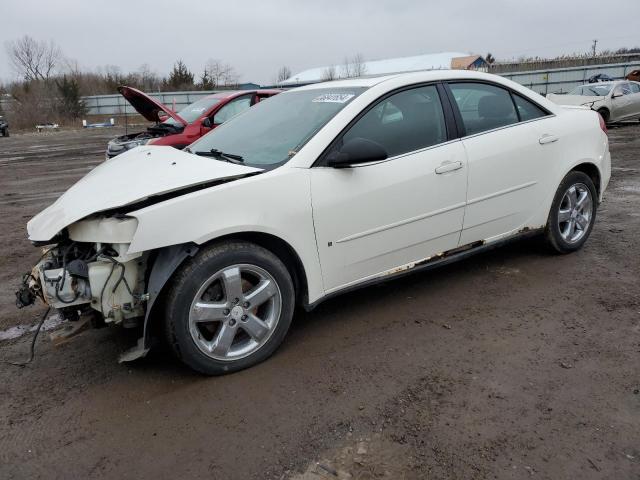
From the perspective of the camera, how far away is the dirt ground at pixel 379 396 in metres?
2.33

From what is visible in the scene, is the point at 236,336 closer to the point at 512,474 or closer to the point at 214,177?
the point at 214,177

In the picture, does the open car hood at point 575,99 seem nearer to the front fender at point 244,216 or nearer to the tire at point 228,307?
the front fender at point 244,216

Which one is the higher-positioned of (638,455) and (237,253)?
(237,253)

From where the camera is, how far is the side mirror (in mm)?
3162

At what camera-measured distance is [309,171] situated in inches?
126

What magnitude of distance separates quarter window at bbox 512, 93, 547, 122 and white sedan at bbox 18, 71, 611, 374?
0.04ft

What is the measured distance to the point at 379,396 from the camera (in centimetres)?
278

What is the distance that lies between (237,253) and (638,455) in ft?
7.05

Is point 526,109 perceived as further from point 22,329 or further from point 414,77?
point 22,329

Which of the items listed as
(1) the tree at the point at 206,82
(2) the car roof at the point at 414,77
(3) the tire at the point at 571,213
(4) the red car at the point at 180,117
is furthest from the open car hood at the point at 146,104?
(1) the tree at the point at 206,82

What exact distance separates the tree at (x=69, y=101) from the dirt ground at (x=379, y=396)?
37990 millimetres

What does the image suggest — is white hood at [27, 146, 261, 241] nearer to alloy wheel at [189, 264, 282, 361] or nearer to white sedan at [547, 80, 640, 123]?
alloy wheel at [189, 264, 282, 361]

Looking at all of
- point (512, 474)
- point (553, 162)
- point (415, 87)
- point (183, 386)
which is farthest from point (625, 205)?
point (183, 386)

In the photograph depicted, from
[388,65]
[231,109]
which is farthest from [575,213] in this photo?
[388,65]
